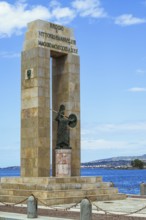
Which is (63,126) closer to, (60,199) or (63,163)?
(63,163)

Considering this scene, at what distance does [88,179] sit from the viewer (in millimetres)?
28078

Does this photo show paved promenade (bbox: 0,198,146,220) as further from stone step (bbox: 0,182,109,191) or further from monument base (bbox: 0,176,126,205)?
stone step (bbox: 0,182,109,191)

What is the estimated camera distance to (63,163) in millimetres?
28109

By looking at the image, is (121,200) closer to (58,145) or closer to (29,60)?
(58,145)

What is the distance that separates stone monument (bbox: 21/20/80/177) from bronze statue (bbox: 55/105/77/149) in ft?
1.86

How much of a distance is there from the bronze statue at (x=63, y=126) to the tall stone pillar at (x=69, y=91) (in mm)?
779

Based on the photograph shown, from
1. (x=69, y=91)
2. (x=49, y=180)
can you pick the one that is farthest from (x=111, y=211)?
(x=69, y=91)

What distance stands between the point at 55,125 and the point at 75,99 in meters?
1.95

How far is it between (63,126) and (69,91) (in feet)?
7.89

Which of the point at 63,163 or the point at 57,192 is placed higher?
the point at 63,163

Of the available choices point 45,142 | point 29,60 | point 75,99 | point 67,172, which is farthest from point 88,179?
point 29,60

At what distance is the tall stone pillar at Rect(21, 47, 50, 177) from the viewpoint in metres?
28.3

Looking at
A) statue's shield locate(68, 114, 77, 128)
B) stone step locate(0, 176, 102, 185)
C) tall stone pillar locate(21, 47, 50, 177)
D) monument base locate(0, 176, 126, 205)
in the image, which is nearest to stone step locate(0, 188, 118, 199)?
monument base locate(0, 176, 126, 205)

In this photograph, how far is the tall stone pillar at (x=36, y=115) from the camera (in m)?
28.3
